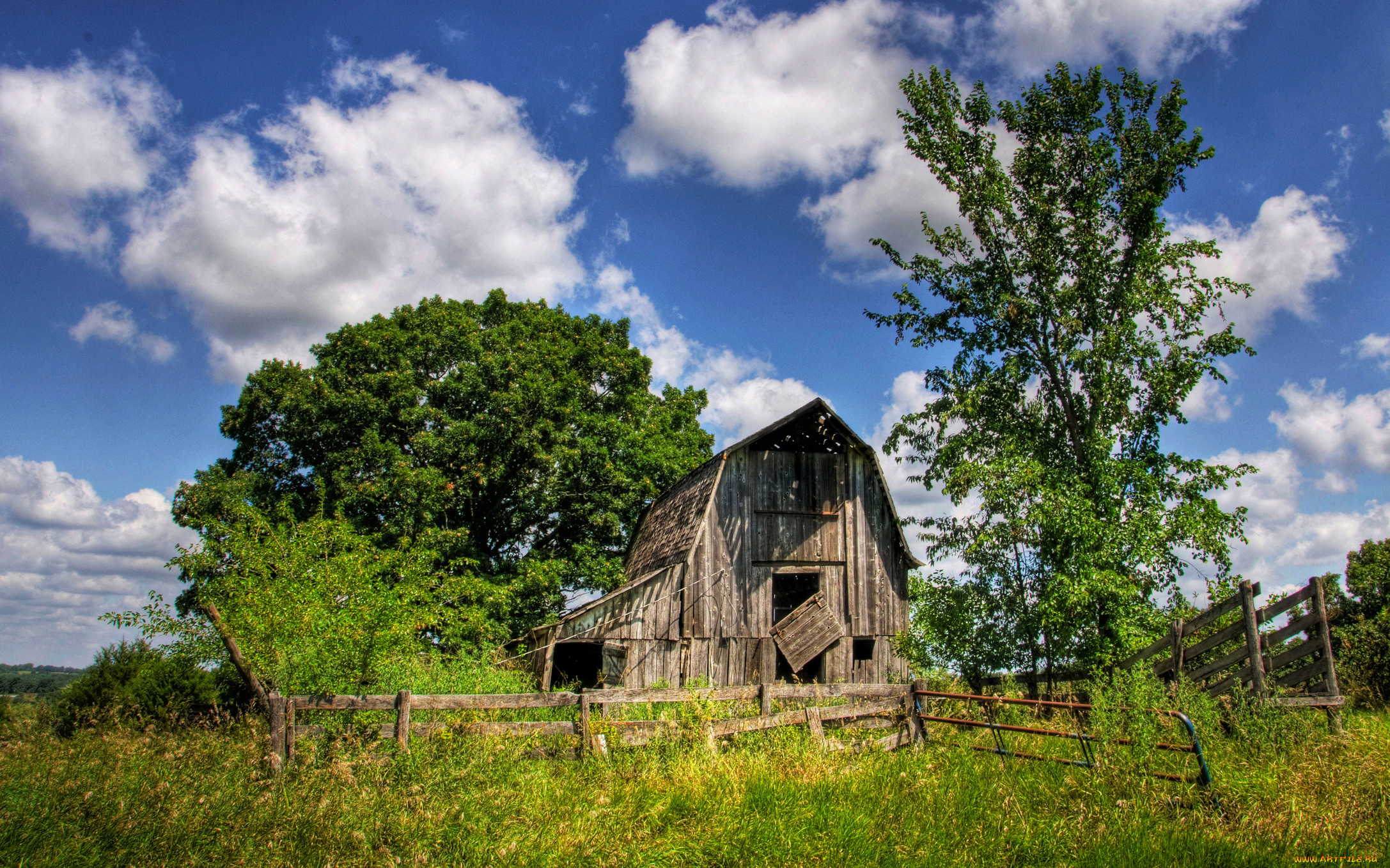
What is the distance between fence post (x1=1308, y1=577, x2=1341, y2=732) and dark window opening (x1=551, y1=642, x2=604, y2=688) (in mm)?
13170

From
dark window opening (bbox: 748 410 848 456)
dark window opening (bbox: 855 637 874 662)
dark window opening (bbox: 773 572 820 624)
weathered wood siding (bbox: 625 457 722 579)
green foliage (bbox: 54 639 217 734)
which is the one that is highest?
dark window opening (bbox: 748 410 848 456)

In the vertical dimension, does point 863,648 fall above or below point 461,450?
below

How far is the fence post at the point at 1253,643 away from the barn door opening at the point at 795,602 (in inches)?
238

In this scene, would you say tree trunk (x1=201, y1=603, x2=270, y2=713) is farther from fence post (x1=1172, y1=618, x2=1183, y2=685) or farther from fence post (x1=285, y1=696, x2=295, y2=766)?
fence post (x1=1172, y1=618, x2=1183, y2=685)

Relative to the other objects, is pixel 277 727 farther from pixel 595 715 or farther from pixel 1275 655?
pixel 1275 655

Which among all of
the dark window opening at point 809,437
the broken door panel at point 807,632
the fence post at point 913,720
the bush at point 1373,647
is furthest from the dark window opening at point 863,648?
the bush at point 1373,647

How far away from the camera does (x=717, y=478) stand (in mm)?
15242

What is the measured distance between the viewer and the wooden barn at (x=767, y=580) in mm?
14391

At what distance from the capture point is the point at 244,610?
29.4 feet

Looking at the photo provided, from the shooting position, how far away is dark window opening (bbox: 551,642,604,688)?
1755 centimetres

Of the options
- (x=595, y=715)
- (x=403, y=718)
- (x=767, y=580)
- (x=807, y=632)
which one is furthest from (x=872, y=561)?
(x=403, y=718)

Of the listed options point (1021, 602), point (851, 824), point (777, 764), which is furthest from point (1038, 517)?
point (851, 824)

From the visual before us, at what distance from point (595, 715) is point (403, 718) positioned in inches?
81.6

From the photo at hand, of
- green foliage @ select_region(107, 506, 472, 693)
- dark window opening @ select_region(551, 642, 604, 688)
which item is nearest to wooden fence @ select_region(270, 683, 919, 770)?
green foliage @ select_region(107, 506, 472, 693)
